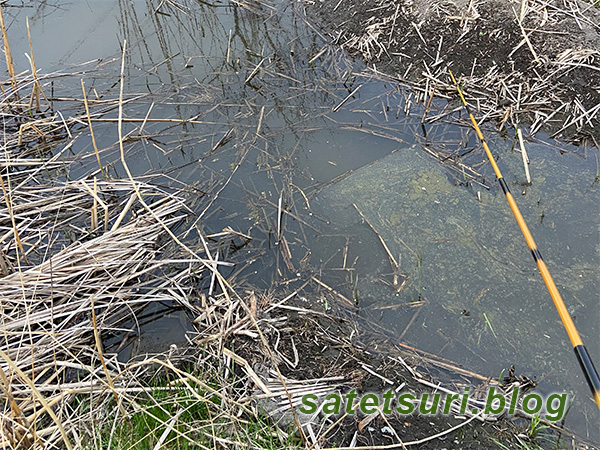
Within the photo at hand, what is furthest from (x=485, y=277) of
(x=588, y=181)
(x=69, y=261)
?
(x=69, y=261)

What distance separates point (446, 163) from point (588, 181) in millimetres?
788

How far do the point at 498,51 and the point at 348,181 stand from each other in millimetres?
1601

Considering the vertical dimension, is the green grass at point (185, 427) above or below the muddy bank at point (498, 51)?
below

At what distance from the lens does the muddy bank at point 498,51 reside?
3160 millimetres

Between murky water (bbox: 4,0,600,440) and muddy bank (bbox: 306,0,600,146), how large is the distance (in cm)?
20

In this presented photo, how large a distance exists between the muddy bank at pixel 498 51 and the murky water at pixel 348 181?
0.20 m

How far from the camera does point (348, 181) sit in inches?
116

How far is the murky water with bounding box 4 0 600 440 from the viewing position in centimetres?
227

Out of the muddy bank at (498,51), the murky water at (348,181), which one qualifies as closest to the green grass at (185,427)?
the murky water at (348,181)

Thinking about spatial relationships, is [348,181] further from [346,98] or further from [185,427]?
[185,427]

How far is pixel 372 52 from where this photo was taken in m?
3.84

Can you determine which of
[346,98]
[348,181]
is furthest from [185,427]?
[346,98]

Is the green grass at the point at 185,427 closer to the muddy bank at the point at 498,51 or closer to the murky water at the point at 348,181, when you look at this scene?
the murky water at the point at 348,181

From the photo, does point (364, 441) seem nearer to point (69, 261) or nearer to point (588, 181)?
point (69, 261)
